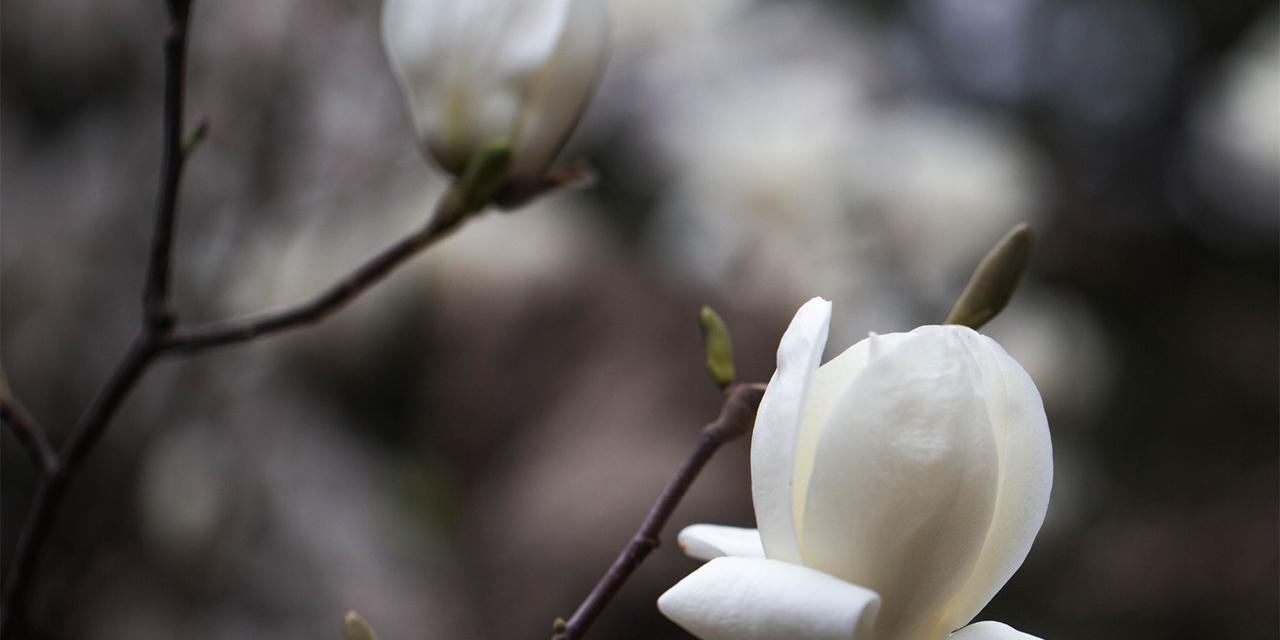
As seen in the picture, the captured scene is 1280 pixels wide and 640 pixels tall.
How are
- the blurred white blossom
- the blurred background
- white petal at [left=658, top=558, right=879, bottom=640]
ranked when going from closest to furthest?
white petal at [left=658, top=558, right=879, bottom=640] → the blurred background → the blurred white blossom

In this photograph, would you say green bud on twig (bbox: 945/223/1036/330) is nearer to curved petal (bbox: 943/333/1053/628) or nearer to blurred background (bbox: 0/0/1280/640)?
curved petal (bbox: 943/333/1053/628)

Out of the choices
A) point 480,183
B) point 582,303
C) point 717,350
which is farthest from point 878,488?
point 582,303

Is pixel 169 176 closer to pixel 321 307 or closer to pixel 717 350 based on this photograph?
pixel 321 307

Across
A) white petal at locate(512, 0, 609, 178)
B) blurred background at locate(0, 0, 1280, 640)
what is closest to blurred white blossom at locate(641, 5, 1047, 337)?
blurred background at locate(0, 0, 1280, 640)

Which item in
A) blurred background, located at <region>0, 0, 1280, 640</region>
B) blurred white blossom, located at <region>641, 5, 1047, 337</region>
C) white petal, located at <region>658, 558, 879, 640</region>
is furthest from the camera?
blurred white blossom, located at <region>641, 5, 1047, 337</region>

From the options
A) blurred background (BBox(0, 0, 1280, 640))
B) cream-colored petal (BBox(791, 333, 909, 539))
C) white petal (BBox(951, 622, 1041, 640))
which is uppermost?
cream-colored petal (BBox(791, 333, 909, 539))

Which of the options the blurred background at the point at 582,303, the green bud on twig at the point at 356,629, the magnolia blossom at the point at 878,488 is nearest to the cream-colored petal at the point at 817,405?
the magnolia blossom at the point at 878,488
